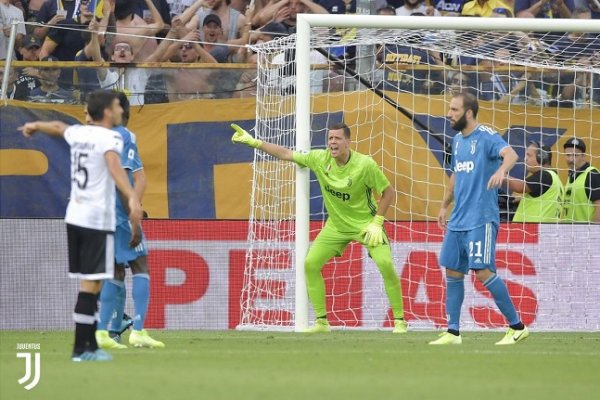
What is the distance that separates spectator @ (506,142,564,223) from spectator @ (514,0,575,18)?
138 inches

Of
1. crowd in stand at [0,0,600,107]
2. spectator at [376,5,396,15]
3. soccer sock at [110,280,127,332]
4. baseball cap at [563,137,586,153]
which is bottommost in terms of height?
soccer sock at [110,280,127,332]

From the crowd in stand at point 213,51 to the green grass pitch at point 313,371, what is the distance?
5013 mm

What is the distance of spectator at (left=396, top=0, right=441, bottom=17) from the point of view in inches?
760

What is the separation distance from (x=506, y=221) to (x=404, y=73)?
230 centimetres

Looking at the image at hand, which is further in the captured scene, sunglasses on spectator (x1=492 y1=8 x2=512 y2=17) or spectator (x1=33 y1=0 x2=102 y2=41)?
sunglasses on spectator (x1=492 y1=8 x2=512 y2=17)

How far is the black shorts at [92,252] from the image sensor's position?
9.71 meters

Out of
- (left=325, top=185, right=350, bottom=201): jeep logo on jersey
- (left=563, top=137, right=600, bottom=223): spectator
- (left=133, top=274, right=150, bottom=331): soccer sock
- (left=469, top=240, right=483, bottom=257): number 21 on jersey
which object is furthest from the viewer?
(left=563, top=137, right=600, bottom=223): spectator

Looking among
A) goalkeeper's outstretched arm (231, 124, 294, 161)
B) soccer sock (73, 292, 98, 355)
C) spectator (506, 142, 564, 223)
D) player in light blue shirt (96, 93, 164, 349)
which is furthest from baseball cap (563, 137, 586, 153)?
soccer sock (73, 292, 98, 355)

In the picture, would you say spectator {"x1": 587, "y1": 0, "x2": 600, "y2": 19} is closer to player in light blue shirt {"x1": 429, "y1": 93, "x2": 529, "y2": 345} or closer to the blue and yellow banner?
the blue and yellow banner

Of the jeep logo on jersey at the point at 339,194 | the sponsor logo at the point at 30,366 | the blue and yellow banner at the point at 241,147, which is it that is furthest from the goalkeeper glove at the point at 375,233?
the sponsor logo at the point at 30,366

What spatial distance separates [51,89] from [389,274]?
5.23 m

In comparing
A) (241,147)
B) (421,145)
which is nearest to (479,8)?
(421,145)

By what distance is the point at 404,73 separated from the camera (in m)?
17.3

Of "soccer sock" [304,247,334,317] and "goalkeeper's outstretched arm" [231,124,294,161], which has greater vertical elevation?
"goalkeeper's outstretched arm" [231,124,294,161]
